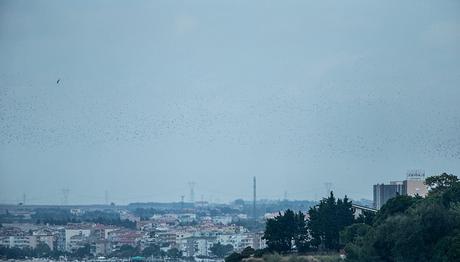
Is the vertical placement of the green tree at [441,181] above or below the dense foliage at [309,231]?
above

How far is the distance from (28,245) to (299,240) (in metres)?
44.0

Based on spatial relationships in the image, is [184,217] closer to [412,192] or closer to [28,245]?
[28,245]

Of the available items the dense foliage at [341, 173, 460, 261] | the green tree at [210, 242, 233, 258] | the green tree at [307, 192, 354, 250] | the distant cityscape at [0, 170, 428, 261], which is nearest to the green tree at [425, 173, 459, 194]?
the green tree at [307, 192, 354, 250]

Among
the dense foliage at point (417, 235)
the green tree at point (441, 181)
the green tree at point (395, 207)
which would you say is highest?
the green tree at point (441, 181)

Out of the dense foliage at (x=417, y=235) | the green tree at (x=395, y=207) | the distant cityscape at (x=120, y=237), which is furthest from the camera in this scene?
the distant cityscape at (x=120, y=237)

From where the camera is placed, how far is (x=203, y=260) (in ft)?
328

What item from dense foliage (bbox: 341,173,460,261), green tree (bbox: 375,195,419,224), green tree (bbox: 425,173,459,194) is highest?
green tree (bbox: 425,173,459,194)

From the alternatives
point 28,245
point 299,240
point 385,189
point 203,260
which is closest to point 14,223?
point 28,245

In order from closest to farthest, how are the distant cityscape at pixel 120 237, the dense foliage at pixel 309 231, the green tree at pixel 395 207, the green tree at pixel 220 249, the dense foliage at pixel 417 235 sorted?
the dense foliage at pixel 417 235 < the green tree at pixel 395 207 < the dense foliage at pixel 309 231 < the distant cityscape at pixel 120 237 < the green tree at pixel 220 249

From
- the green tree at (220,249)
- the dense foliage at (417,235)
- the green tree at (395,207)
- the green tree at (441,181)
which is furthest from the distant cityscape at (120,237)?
the dense foliage at (417,235)

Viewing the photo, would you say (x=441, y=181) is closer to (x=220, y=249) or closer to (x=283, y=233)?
(x=283, y=233)

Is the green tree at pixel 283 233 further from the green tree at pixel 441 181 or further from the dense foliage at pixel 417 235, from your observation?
the dense foliage at pixel 417 235

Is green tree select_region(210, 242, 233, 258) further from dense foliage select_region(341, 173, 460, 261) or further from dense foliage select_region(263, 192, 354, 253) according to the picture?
dense foliage select_region(341, 173, 460, 261)

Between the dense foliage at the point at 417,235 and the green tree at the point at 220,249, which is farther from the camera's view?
the green tree at the point at 220,249
